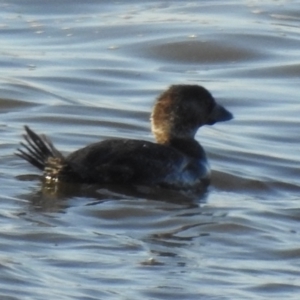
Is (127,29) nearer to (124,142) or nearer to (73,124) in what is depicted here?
(73,124)

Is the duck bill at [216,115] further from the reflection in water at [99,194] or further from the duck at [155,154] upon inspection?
the reflection in water at [99,194]

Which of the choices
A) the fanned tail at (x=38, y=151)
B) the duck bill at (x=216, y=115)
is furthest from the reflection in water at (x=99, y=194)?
the duck bill at (x=216, y=115)

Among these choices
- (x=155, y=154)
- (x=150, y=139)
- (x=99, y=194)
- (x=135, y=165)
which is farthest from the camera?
(x=150, y=139)

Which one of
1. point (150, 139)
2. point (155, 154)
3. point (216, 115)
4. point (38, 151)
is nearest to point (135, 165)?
point (155, 154)

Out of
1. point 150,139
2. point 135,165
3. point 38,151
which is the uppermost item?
point 38,151

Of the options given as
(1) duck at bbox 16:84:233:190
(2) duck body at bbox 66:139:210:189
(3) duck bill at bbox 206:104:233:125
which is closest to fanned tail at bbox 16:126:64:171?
(1) duck at bbox 16:84:233:190

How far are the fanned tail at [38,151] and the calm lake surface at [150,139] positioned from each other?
0.69ft

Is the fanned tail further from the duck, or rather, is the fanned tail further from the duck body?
the duck body

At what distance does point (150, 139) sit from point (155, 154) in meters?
1.80

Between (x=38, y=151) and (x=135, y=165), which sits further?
(x=135, y=165)

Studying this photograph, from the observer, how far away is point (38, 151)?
10.3m

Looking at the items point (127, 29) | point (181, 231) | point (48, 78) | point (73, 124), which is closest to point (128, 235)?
point (181, 231)

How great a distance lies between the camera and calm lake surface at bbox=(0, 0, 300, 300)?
26.4 feet

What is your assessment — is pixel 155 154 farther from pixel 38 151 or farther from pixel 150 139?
pixel 150 139
